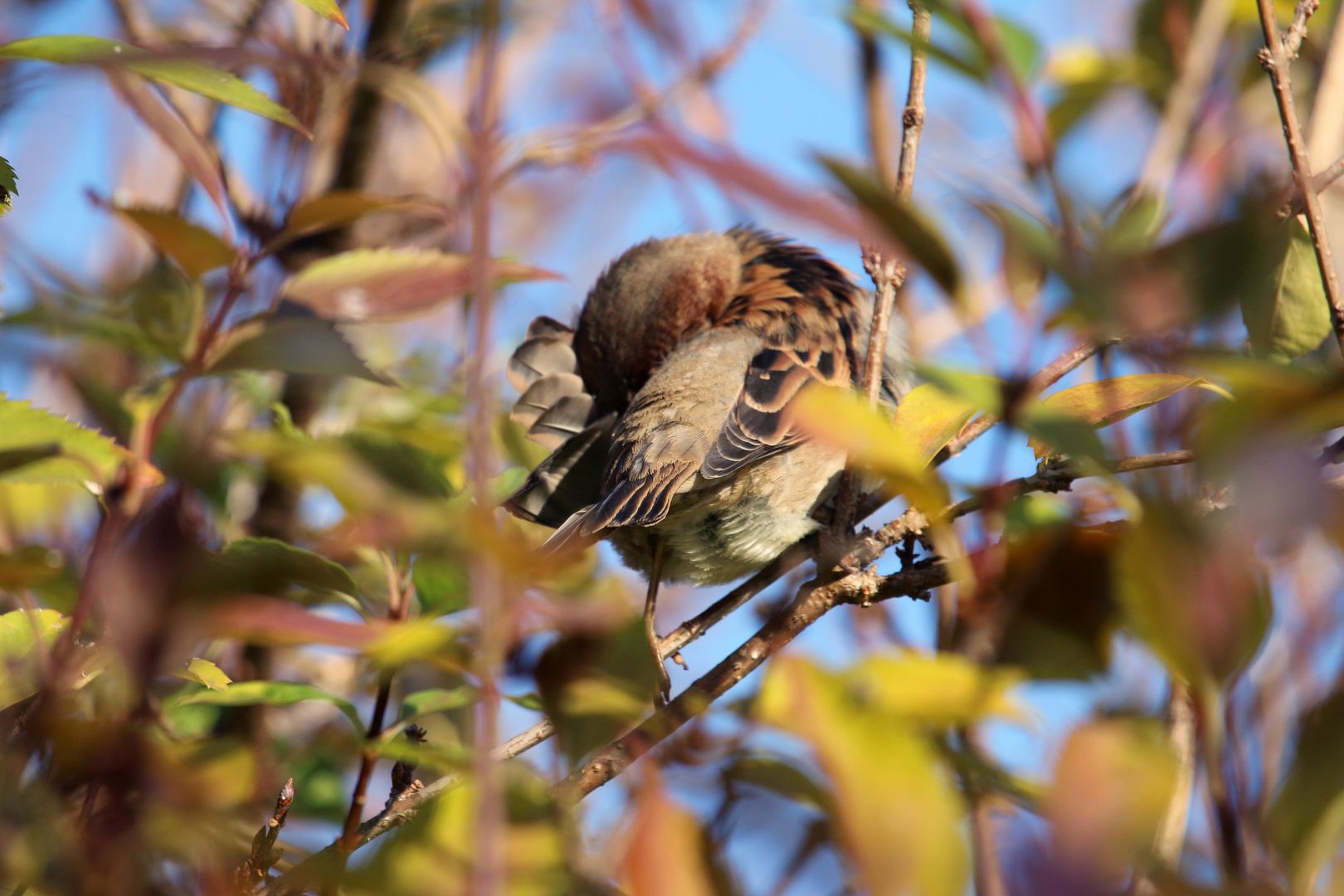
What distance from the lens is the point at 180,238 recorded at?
160 cm

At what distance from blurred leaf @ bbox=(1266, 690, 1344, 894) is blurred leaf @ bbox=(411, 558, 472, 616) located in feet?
3.69

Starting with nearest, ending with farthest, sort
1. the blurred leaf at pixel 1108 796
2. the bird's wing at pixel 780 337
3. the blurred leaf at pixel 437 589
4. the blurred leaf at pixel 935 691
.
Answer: the blurred leaf at pixel 1108 796 < the blurred leaf at pixel 935 691 < the blurred leaf at pixel 437 589 < the bird's wing at pixel 780 337

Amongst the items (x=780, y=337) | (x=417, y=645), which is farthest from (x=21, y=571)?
(x=780, y=337)

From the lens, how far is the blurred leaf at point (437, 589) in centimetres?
163

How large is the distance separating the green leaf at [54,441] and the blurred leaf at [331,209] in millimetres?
398

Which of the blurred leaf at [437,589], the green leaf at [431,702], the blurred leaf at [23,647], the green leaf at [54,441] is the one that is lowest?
the green leaf at [431,702]

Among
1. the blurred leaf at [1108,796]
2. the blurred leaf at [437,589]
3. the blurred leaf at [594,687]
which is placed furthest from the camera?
the blurred leaf at [437,589]

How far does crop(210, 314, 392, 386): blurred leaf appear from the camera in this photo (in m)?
1.46

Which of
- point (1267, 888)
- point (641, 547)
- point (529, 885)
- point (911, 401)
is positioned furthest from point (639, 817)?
point (641, 547)

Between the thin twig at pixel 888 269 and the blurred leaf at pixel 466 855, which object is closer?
the blurred leaf at pixel 466 855

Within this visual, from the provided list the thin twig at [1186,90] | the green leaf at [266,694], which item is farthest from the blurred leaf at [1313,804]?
the thin twig at [1186,90]

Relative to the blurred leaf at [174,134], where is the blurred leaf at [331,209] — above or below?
below

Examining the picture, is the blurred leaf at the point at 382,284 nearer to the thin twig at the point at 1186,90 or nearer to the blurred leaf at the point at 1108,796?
the blurred leaf at the point at 1108,796

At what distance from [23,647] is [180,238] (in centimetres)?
63
